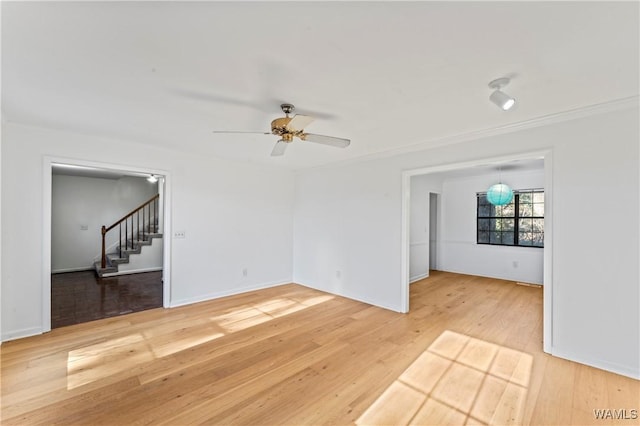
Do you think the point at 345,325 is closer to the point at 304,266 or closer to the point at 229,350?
the point at 229,350

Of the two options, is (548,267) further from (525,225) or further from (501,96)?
(525,225)

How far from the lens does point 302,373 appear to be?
248 centimetres

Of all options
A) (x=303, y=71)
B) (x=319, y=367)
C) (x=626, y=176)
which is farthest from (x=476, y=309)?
(x=303, y=71)

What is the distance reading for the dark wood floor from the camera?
3.93 m

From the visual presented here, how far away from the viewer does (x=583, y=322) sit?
264cm

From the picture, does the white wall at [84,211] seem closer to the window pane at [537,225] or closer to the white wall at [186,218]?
the white wall at [186,218]

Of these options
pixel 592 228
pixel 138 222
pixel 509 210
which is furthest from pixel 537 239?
pixel 138 222

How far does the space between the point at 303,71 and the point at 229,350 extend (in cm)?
274

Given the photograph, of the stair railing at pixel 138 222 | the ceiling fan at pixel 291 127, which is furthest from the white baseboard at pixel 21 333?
the stair railing at pixel 138 222

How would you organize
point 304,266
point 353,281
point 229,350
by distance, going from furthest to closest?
point 304,266, point 353,281, point 229,350

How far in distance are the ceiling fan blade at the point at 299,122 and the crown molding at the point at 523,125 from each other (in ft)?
6.70

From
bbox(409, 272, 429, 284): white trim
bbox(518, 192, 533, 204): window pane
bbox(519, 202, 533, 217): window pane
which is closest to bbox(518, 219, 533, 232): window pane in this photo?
bbox(519, 202, 533, 217): window pane

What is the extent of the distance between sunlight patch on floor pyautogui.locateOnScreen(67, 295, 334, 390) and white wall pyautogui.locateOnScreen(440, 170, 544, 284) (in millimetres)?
4629

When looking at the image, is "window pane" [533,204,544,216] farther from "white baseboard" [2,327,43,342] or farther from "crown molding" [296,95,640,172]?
"white baseboard" [2,327,43,342]
